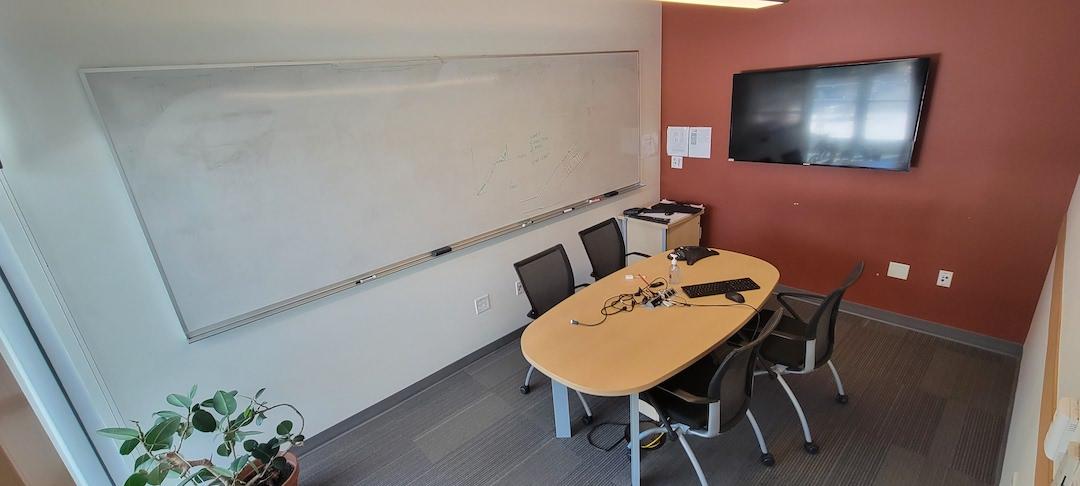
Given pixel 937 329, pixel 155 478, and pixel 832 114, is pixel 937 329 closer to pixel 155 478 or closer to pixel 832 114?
pixel 832 114

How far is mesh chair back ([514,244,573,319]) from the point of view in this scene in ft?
8.66

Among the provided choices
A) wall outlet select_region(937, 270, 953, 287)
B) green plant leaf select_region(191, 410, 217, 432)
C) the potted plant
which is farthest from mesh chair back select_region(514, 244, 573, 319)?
wall outlet select_region(937, 270, 953, 287)

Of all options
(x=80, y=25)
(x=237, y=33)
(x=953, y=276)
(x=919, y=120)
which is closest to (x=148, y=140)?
(x=80, y=25)

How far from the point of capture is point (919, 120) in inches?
110

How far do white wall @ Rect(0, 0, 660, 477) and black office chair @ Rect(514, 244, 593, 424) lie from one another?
518mm

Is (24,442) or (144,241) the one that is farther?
(144,241)

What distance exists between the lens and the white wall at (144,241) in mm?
1635

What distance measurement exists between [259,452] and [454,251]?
58.0 inches

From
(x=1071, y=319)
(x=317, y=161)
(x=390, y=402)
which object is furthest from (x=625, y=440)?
(x=317, y=161)

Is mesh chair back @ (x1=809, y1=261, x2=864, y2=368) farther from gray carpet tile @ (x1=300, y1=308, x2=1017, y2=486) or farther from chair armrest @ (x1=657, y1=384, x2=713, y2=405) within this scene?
Answer: chair armrest @ (x1=657, y1=384, x2=713, y2=405)

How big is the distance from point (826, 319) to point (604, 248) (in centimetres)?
145

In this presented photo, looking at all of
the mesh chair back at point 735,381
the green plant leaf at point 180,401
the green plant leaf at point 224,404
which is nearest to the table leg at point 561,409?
the mesh chair back at point 735,381

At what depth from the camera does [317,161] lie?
7.41ft

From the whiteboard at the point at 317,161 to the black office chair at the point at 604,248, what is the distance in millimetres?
471
